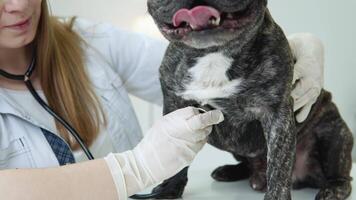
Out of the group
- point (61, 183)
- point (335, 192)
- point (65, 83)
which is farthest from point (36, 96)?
point (335, 192)

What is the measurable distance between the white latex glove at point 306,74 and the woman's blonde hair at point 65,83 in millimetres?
540

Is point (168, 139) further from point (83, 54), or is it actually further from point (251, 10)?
point (83, 54)

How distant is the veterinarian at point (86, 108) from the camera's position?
3.11ft

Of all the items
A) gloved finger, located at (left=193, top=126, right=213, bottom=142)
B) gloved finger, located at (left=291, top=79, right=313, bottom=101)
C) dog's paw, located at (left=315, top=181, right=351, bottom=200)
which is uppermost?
gloved finger, located at (left=291, top=79, right=313, bottom=101)

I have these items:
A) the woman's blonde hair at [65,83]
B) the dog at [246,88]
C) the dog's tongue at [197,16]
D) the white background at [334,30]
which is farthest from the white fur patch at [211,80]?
the white background at [334,30]

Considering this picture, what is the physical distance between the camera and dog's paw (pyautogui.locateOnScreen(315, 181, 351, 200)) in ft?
3.58

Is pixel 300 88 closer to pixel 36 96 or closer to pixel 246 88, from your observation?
pixel 246 88

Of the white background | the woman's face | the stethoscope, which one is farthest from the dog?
the white background

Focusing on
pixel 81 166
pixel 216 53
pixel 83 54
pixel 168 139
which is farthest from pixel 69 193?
pixel 83 54

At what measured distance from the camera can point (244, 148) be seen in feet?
3.58

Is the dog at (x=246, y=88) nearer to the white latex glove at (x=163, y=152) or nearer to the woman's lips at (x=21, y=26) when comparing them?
the white latex glove at (x=163, y=152)

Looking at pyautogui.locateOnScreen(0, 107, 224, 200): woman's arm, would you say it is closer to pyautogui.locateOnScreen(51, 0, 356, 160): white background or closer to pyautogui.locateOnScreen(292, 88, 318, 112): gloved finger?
pyautogui.locateOnScreen(292, 88, 318, 112): gloved finger

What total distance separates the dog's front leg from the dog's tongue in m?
0.26

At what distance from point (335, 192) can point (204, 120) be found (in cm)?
38
